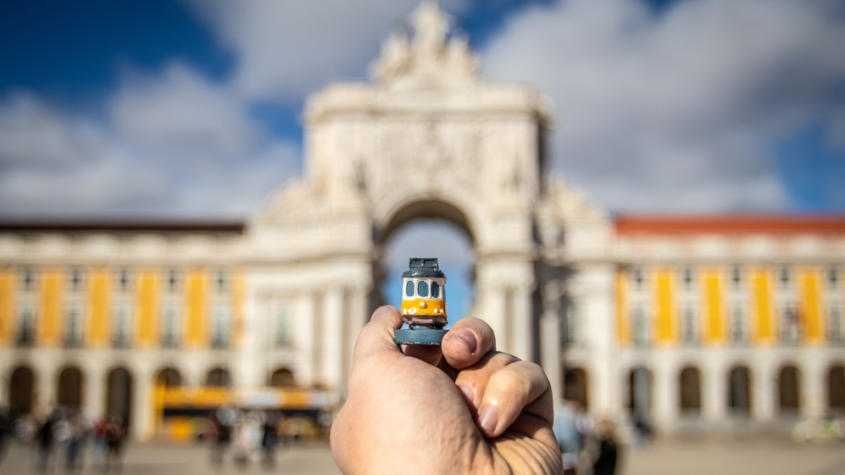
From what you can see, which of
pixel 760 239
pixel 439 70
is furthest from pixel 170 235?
pixel 760 239

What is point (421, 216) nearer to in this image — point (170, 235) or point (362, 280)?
point (362, 280)

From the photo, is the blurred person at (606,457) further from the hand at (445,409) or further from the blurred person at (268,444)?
the blurred person at (268,444)

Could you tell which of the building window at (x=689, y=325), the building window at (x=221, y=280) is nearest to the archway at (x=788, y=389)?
the building window at (x=689, y=325)

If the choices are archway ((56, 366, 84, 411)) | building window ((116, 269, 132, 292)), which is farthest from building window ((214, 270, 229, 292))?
archway ((56, 366, 84, 411))

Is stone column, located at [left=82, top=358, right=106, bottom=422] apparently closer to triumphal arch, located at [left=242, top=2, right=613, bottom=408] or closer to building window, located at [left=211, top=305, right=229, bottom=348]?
building window, located at [left=211, top=305, right=229, bottom=348]

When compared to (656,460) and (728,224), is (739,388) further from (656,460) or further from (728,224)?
(656,460)

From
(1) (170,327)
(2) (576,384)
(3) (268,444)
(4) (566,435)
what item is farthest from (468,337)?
(2) (576,384)
